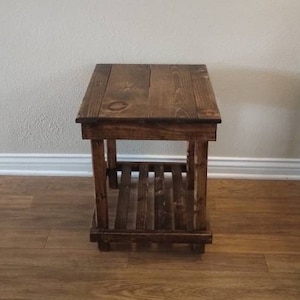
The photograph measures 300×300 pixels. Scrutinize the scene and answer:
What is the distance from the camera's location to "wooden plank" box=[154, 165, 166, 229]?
Answer: 63.1 inches

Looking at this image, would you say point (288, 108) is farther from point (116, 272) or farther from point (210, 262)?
point (116, 272)

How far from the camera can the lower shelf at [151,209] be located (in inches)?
59.5

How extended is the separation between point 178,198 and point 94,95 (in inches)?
22.2

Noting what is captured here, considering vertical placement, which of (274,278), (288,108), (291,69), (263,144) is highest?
(291,69)

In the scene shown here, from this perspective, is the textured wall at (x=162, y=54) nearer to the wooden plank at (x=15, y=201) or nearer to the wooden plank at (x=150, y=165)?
the wooden plank at (x=150, y=165)

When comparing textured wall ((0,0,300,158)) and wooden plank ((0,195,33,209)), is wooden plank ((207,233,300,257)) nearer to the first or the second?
textured wall ((0,0,300,158))

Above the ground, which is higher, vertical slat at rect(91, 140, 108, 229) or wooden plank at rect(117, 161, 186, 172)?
vertical slat at rect(91, 140, 108, 229)

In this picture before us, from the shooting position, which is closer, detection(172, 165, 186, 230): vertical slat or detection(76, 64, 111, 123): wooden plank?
detection(76, 64, 111, 123): wooden plank

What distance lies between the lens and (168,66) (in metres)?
1.73

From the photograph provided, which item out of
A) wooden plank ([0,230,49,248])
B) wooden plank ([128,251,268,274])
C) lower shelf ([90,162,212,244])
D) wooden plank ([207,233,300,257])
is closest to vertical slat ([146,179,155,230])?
lower shelf ([90,162,212,244])

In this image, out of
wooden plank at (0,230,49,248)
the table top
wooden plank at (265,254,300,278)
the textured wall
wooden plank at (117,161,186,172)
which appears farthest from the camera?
wooden plank at (117,161,186,172)

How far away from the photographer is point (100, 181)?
1435 millimetres

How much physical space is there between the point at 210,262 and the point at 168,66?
30.2 inches

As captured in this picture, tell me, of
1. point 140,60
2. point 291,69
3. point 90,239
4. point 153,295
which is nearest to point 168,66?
point 140,60
